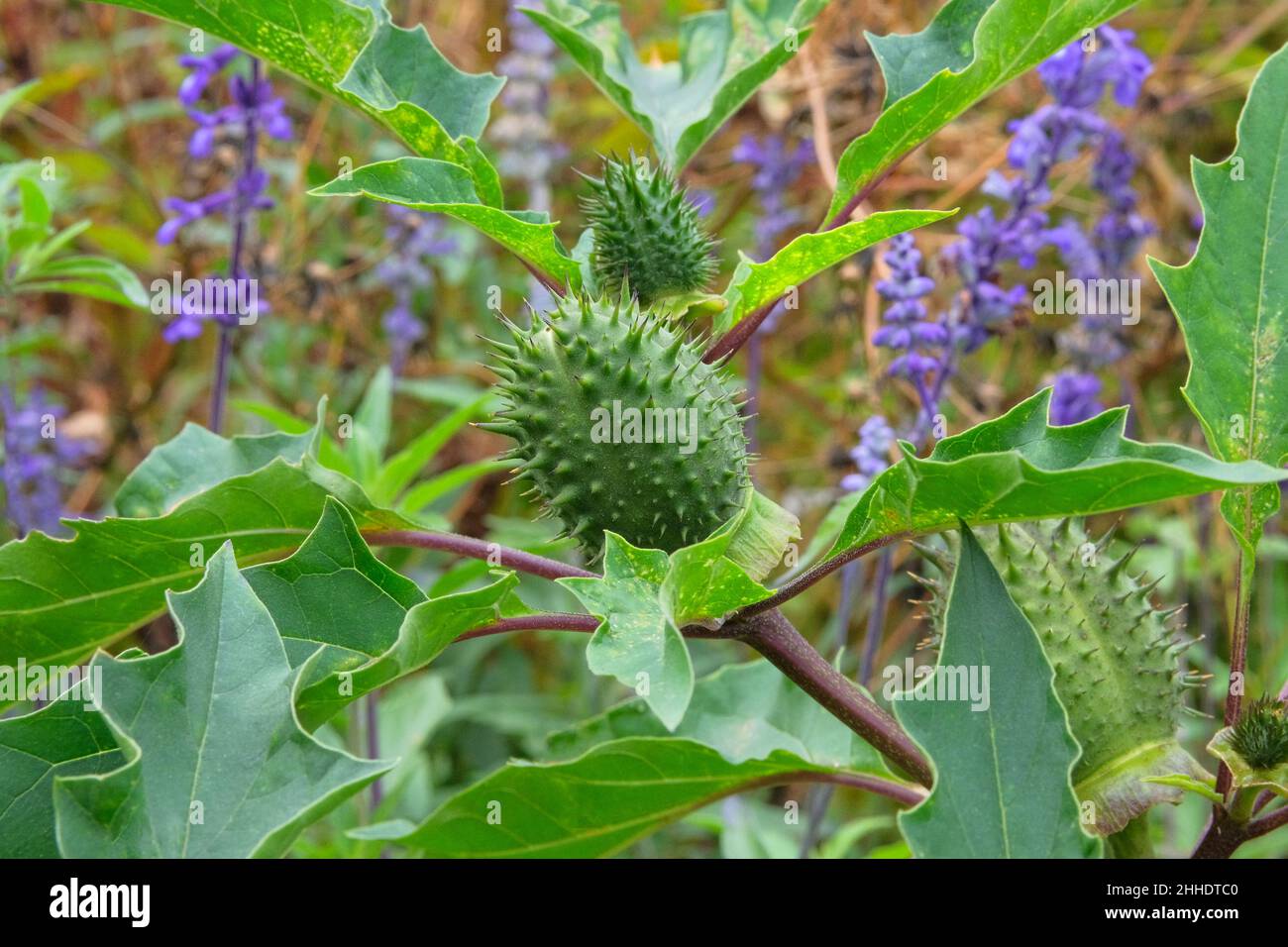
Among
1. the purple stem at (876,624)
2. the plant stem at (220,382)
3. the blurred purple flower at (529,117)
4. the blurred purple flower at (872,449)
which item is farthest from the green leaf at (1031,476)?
the blurred purple flower at (529,117)

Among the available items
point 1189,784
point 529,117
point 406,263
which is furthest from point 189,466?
point 529,117

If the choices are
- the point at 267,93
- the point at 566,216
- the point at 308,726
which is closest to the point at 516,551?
the point at 308,726

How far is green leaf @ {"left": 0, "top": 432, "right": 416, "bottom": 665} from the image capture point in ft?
3.96

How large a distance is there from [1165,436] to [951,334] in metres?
1.21

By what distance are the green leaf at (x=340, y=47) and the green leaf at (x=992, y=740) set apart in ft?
2.13

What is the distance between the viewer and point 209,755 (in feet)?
3.16

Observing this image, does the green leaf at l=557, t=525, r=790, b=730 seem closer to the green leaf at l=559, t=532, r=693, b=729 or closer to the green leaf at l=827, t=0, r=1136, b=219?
the green leaf at l=559, t=532, r=693, b=729

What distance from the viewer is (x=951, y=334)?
1.86 meters

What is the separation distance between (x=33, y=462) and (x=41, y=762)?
4.59 ft

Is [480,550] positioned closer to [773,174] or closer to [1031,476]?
[1031,476]
